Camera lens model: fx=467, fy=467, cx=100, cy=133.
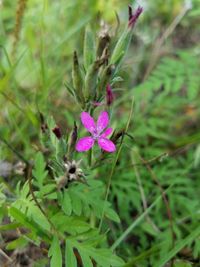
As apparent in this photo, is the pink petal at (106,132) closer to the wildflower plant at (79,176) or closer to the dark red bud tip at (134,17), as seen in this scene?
the wildflower plant at (79,176)

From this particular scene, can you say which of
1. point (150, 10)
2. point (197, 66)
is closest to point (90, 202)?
point (197, 66)

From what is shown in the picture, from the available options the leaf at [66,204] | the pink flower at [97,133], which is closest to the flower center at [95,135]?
the pink flower at [97,133]

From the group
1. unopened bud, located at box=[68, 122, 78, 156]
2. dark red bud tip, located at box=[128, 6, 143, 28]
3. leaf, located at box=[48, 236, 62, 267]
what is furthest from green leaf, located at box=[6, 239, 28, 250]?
dark red bud tip, located at box=[128, 6, 143, 28]

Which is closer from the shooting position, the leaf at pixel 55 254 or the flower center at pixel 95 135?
the leaf at pixel 55 254

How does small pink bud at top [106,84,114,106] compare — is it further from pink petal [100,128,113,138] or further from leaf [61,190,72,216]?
leaf [61,190,72,216]

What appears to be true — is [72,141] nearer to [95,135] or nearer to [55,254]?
[95,135]

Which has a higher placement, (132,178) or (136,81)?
(136,81)

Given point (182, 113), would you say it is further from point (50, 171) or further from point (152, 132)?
point (50, 171)
